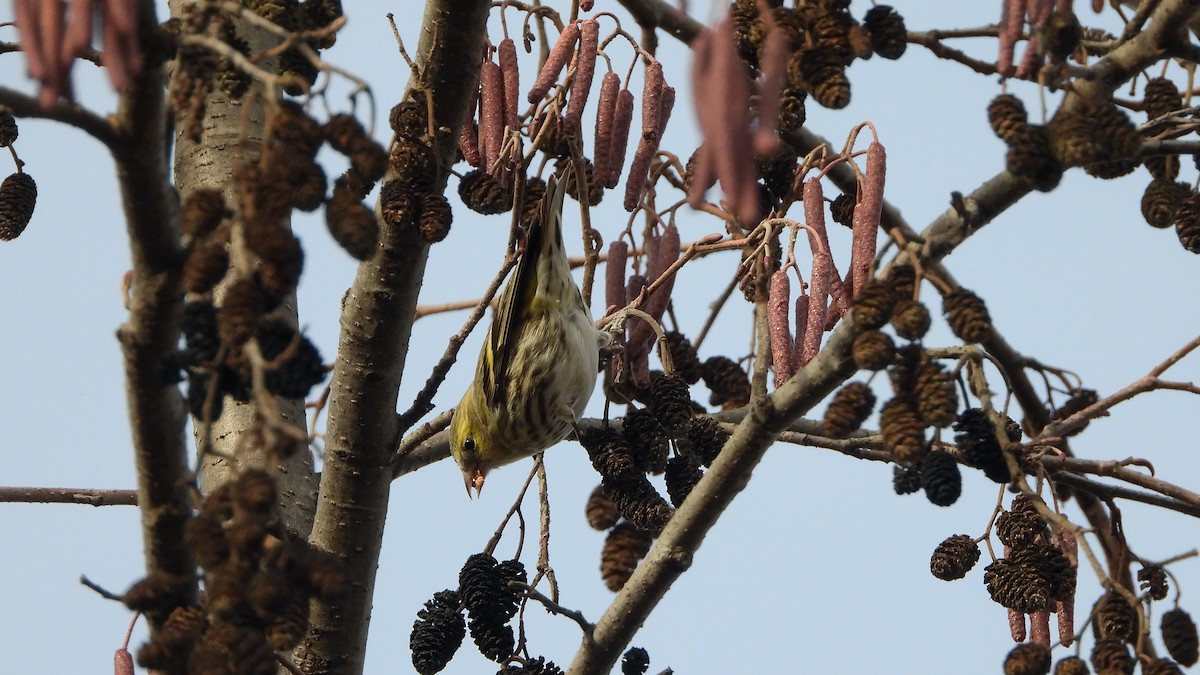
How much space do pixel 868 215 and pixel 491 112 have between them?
0.82m

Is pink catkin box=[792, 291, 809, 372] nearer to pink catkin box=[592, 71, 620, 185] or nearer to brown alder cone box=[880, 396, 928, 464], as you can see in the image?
pink catkin box=[592, 71, 620, 185]

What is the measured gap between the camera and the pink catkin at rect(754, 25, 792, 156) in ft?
4.02

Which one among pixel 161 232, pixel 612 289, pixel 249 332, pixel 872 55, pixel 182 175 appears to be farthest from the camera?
pixel 182 175

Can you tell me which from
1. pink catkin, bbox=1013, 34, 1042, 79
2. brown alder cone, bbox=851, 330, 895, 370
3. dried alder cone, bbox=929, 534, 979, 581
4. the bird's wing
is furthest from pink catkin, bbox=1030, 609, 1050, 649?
the bird's wing

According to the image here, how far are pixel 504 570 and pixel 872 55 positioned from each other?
1.40 metres

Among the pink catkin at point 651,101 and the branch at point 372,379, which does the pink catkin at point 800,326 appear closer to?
the pink catkin at point 651,101

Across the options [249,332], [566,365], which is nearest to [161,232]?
[249,332]

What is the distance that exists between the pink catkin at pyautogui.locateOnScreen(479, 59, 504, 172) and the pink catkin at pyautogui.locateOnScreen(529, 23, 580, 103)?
81mm

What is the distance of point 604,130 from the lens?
2900mm

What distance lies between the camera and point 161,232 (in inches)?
68.1

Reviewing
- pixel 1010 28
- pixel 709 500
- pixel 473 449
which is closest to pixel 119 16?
pixel 1010 28

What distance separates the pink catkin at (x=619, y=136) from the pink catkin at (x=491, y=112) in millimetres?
240

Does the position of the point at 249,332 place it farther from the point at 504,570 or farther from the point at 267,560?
the point at 504,570

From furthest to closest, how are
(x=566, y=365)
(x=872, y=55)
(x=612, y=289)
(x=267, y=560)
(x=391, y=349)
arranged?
(x=566, y=365)
(x=612, y=289)
(x=391, y=349)
(x=872, y=55)
(x=267, y=560)
